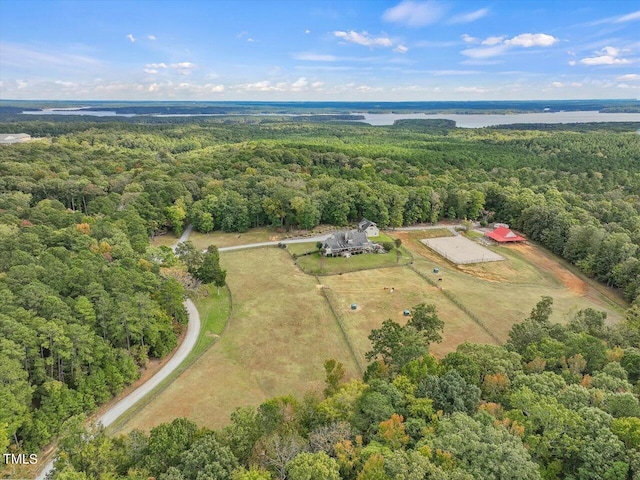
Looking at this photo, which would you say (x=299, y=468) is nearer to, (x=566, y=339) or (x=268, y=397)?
(x=268, y=397)


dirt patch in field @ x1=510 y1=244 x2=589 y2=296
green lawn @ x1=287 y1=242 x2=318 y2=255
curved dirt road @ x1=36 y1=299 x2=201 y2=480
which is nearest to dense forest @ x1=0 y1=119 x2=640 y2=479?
curved dirt road @ x1=36 y1=299 x2=201 y2=480

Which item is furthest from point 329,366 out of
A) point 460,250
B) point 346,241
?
point 460,250

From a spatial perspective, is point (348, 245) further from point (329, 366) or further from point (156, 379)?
→ point (156, 379)

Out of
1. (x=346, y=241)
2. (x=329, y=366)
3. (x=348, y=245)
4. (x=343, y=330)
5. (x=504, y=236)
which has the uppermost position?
(x=329, y=366)

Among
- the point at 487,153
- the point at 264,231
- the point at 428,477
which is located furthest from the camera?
the point at 487,153

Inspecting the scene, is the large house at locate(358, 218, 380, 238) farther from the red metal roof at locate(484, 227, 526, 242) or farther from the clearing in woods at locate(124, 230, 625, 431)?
the red metal roof at locate(484, 227, 526, 242)

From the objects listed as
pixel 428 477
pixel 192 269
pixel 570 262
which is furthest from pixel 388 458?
pixel 570 262
